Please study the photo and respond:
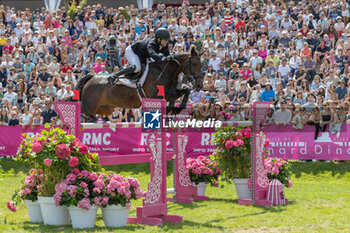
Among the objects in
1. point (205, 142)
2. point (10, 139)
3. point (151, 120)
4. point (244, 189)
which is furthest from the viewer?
point (10, 139)

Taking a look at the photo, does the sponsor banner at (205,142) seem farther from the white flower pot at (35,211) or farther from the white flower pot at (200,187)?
the white flower pot at (35,211)

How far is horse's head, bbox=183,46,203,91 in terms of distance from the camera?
9844mm

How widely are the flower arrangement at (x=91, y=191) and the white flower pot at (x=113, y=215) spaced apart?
0.07m

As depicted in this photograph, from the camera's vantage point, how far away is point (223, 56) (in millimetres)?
17859

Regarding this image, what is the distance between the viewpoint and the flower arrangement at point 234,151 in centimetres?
935

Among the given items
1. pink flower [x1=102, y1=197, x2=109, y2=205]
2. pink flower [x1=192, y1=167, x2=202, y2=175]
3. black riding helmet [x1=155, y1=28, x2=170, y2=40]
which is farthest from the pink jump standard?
black riding helmet [x1=155, y1=28, x2=170, y2=40]

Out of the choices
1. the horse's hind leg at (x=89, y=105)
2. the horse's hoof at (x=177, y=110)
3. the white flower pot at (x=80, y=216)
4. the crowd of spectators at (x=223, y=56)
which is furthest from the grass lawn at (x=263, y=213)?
the horse's hind leg at (x=89, y=105)

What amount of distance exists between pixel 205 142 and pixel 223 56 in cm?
466

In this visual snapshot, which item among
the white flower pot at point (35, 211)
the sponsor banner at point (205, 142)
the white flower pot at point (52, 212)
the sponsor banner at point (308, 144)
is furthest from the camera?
the sponsor banner at point (205, 142)

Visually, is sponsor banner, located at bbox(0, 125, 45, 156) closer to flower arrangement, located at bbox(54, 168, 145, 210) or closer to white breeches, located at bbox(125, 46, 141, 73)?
white breeches, located at bbox(125, 46, 141, 73)

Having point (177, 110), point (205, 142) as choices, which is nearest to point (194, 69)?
point (177, 110)

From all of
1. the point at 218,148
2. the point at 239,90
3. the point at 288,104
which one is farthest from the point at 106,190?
the point at 239,90

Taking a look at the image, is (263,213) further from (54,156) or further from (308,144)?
(308,144)

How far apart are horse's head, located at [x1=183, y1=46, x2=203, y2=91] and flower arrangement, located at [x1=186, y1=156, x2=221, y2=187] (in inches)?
53.3
